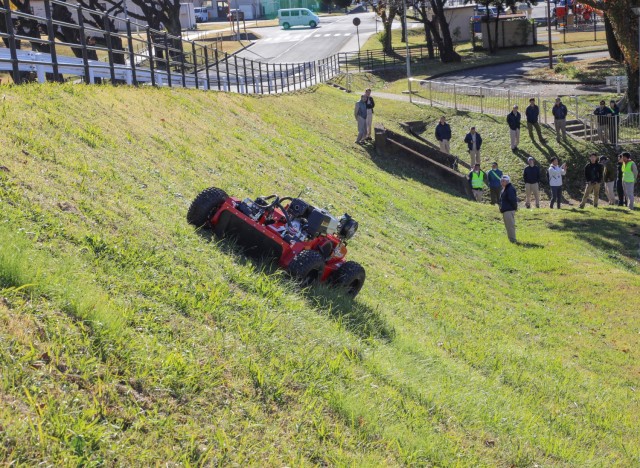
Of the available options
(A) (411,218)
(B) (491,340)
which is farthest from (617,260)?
(B) (491,340)

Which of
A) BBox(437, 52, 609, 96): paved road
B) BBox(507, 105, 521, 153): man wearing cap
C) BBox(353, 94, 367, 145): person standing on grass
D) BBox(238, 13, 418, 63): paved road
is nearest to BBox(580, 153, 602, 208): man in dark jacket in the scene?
BBox(507, 105, 521, 153): man wearing cap

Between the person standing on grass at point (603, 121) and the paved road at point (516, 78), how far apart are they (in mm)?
8830

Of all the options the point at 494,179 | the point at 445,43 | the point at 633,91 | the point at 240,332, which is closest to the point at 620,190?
the point at 494,179

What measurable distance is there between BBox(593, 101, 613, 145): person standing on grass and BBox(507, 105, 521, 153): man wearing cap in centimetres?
293

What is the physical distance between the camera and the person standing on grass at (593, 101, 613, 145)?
93.5ft

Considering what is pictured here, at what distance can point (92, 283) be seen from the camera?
269 inches

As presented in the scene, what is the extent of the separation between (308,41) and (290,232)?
59.6 meters

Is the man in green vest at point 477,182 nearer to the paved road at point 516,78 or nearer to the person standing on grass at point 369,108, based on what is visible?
the person standing on grass at point 369,108

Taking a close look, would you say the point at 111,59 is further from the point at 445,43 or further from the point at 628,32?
A: the point at 445,43

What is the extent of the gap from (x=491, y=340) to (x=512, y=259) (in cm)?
617

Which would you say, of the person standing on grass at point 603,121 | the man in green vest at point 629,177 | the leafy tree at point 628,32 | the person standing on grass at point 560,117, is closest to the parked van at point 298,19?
the leafy tree at point 628,32

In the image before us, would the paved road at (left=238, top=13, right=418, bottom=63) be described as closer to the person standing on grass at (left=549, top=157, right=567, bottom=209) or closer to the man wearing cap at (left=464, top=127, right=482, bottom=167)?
the man wearing cap at (left=464, top=127, right=482, bottom=167)

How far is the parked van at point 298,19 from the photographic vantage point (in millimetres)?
78125

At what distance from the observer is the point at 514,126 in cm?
2753
